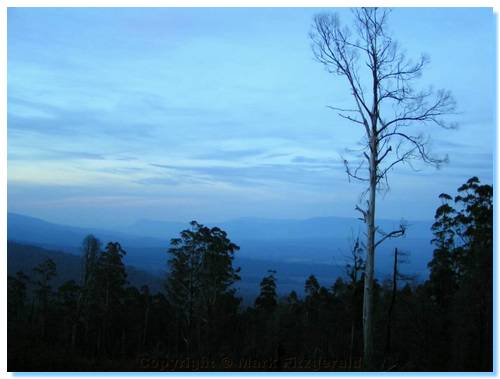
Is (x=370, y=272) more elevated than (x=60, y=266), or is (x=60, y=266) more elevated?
(x=370, y=272)

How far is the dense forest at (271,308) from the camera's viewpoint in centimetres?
1480

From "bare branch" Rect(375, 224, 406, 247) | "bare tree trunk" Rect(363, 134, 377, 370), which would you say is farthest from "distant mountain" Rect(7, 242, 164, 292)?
"bare branch" Rect(375, 224, 406, 247)

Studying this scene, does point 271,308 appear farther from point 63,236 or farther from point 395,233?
point 63,236

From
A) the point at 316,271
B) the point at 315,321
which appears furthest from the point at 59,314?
the point at 316,271

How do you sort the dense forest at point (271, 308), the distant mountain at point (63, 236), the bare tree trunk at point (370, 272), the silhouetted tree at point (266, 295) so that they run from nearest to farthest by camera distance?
the bare tree trunk at point (370, 272)
the dense forest at point (271, 308)
the silhouetted tree at point (266, 295)
the distant mountain at point (63, 236)

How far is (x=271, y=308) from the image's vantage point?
2688 cm

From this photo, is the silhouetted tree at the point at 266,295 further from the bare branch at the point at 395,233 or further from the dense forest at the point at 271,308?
the bare branch at the point at 395,233

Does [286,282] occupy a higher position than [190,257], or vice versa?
[190,257]

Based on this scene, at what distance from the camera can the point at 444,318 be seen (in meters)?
17.8

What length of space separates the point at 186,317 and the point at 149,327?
12.7 ft

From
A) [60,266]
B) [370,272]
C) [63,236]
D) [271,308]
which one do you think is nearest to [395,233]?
[370,272]

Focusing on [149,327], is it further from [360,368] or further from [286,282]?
[286,282]

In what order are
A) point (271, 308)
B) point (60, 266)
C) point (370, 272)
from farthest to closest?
point (60, 266)
point (271, 308)
point (370, 272)

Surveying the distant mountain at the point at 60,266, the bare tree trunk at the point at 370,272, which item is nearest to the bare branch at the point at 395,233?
the bare tree trunk at the point at 370,272
